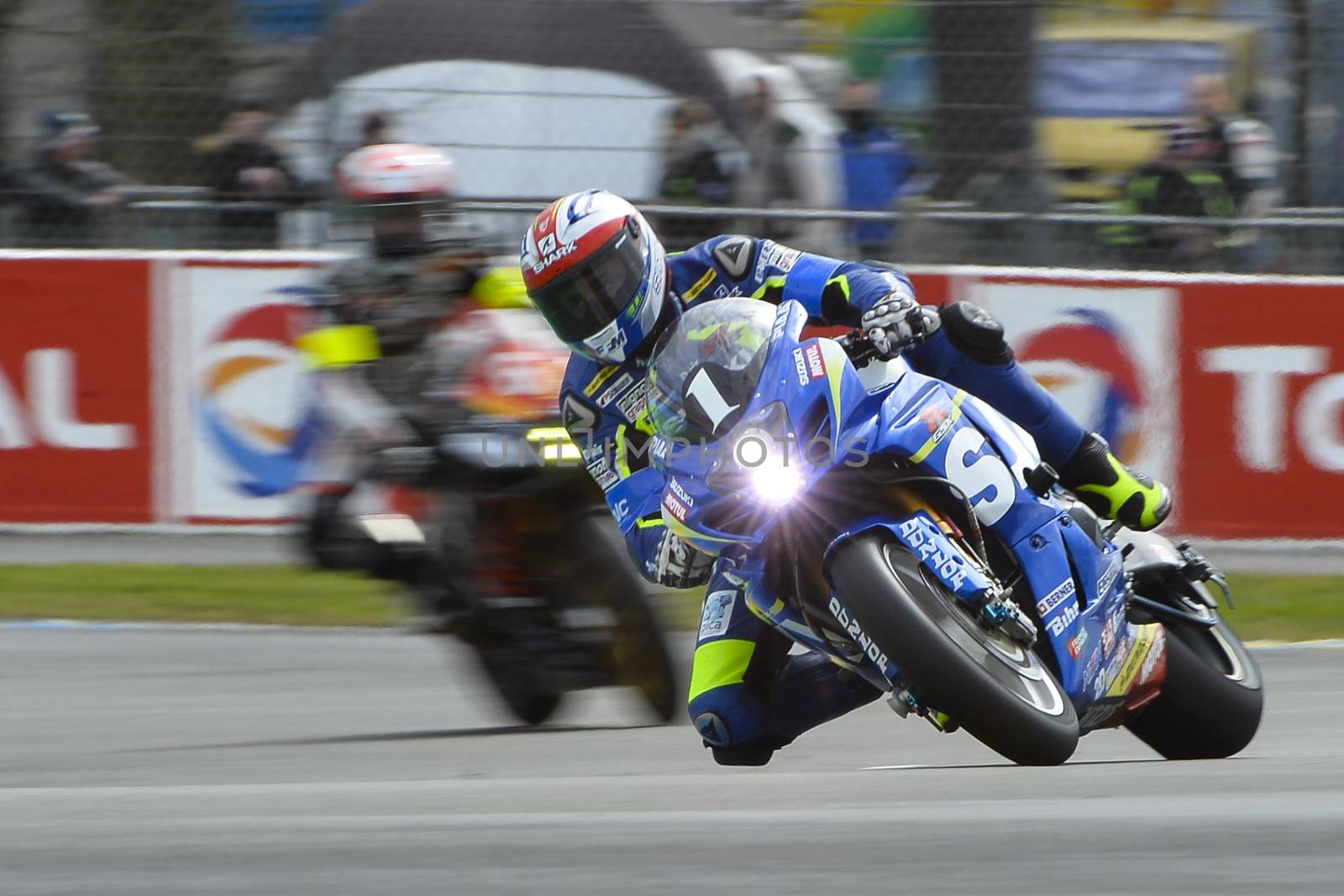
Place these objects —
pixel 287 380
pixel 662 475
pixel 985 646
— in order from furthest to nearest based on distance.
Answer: pixel 287 380
pixel 662 475
pixel 985 646

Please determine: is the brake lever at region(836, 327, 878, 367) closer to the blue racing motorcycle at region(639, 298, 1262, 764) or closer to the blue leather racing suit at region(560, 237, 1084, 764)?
the blue racing motorcycle at region(639, 298, 1262, 764)

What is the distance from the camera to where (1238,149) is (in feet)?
27.7

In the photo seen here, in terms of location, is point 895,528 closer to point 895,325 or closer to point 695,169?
point 895,325

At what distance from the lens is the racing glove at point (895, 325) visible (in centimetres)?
382

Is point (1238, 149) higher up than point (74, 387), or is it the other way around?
point (1238, 149)

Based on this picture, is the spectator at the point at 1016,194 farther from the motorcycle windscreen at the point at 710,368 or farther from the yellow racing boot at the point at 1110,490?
the motorcycle windscreen at the point at 710,368

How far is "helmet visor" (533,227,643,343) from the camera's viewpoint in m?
4.21

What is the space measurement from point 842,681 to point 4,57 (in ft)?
19.4

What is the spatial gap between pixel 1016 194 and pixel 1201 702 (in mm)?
4570

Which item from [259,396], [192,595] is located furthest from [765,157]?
[192,595]

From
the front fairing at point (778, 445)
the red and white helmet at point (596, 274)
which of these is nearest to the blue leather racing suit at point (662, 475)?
the red and white helmet at point (596, 274)

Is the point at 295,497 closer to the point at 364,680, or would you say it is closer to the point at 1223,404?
the point at 364,680

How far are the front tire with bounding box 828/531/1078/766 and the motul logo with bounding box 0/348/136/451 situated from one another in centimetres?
596

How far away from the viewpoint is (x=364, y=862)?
2.52 m
